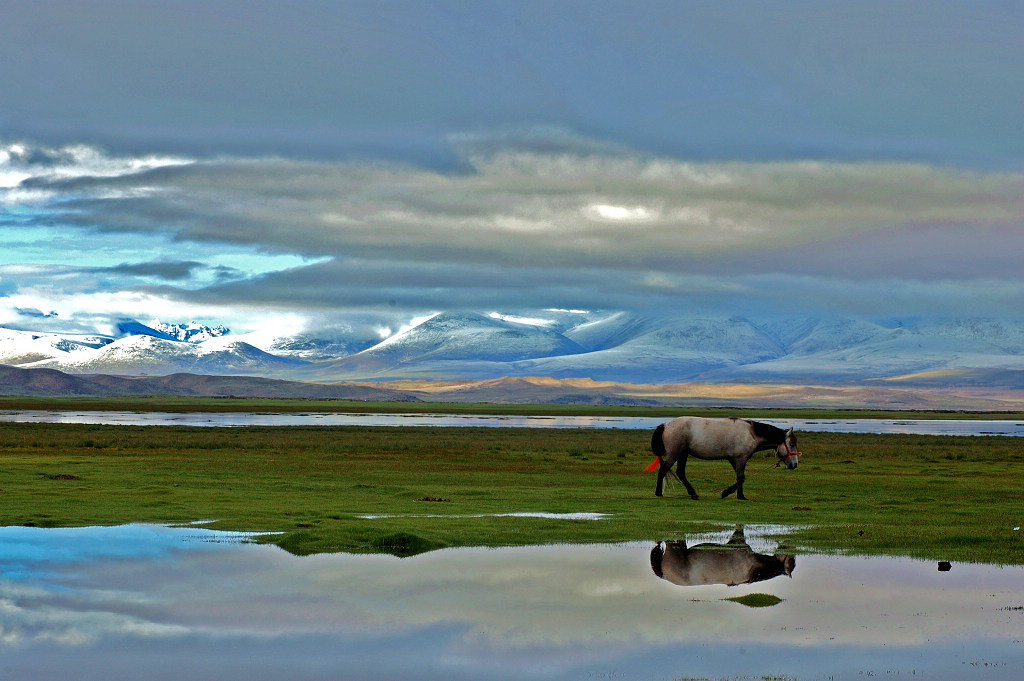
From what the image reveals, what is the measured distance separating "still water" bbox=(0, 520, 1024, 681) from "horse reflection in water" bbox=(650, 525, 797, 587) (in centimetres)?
15

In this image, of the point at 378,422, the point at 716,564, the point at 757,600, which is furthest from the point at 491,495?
the point at 378,422

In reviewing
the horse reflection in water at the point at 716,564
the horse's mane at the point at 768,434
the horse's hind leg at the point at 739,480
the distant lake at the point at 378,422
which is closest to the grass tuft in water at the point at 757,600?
the horse reflection in water at the point at 716,564

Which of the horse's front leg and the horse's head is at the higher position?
the horse's head

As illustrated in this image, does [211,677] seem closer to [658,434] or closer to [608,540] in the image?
[608,540]

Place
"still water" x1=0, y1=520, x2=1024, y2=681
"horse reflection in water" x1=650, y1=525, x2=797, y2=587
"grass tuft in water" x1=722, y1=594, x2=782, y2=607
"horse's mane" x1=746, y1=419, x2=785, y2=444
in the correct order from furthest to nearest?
"horse's mane" x1=746, y1=419, x2=785, y2=444 < "horse reflection in water" x1=650, y1=525, x2=797, y2=587 < "grass tuft in water" x1=722, y1=594, x2=782, y2=607 < "still water" x1=0, y1=520, x2=1024, y2=681

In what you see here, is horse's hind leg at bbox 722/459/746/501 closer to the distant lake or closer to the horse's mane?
the horse's mane

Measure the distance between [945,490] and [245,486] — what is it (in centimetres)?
2213

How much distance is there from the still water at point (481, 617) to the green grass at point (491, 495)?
260 centimetres

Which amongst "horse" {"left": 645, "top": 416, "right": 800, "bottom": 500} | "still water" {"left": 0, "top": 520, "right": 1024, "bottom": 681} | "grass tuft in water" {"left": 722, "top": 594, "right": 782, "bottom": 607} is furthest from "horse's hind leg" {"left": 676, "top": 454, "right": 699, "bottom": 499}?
"grass tuft in water" {"left": 722, "top": 594, "right": 782, "bottom": 607}

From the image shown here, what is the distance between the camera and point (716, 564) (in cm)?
1850

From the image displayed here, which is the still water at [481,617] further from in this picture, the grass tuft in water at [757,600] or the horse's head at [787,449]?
the horse's head at [787,449]

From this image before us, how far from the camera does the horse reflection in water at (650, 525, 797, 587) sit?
17266 millimetres

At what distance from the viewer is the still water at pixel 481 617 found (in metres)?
11.9

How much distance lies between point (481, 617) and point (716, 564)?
5.65 metres
